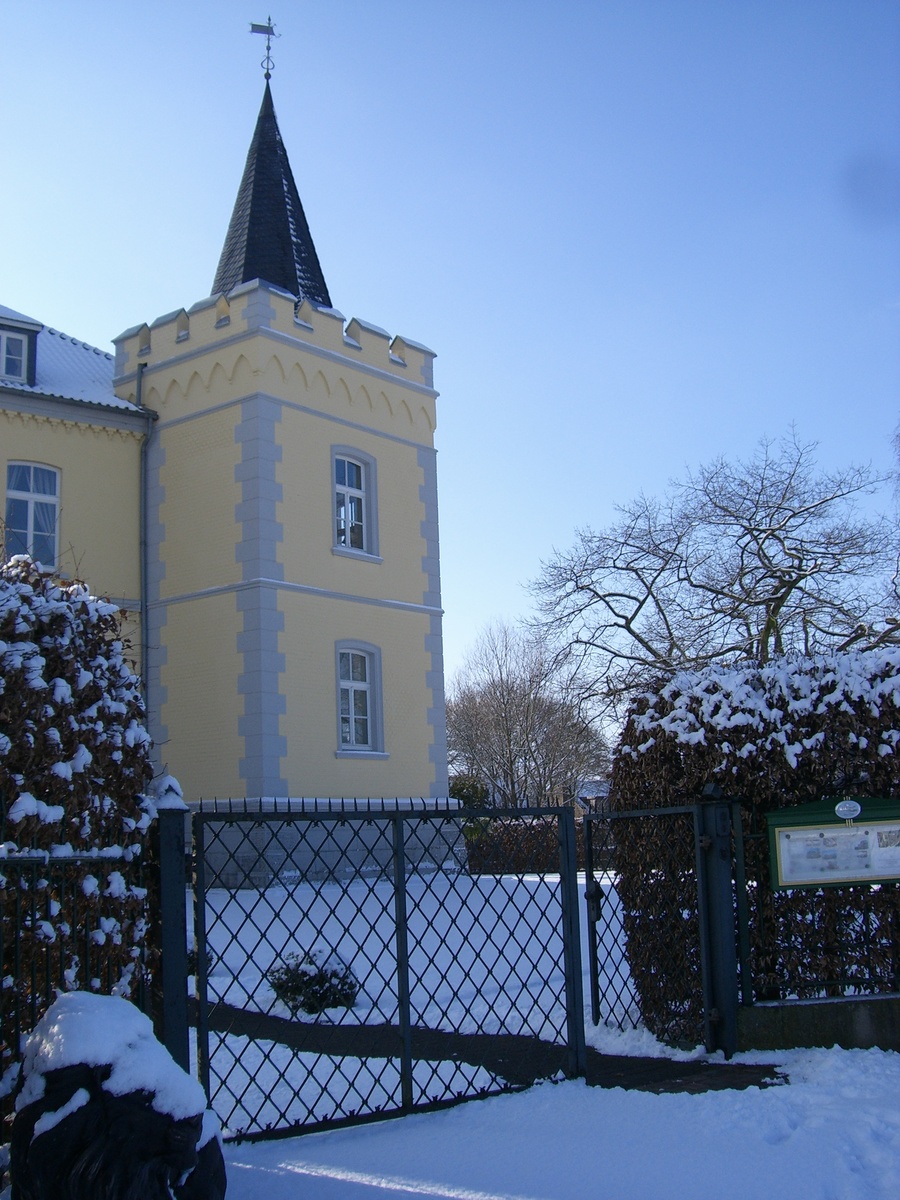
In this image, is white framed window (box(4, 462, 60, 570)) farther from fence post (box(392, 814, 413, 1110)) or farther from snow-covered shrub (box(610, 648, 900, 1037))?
fence post (box(392, 814, 413, 1110))

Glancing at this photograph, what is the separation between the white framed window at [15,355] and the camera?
1855cm

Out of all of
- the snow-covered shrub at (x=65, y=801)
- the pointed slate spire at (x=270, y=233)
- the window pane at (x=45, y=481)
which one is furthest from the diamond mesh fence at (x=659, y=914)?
the pointed slate spire at (x=270, y=233)

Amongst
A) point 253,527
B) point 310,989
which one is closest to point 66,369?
point 253,527

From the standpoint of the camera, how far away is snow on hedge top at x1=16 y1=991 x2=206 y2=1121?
3697 mm

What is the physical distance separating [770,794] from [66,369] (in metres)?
16.3

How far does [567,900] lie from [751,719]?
177 centimetres

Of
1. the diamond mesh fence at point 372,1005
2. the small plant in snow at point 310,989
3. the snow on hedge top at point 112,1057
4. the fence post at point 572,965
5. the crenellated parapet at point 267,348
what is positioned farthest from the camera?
the crenellated parapet at point 267,348

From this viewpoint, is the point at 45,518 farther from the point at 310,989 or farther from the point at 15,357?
the point at 310,989

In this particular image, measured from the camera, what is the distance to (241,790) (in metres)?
17.0

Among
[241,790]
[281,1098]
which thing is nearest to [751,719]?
[281,1098]

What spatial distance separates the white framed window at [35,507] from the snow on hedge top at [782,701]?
1280cm

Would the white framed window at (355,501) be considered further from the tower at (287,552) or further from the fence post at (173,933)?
the fence post at (173,933)

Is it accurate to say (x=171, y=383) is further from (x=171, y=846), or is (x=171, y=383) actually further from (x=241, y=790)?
(x=171, y=846)

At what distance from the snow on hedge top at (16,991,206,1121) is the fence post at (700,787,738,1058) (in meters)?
3.82
